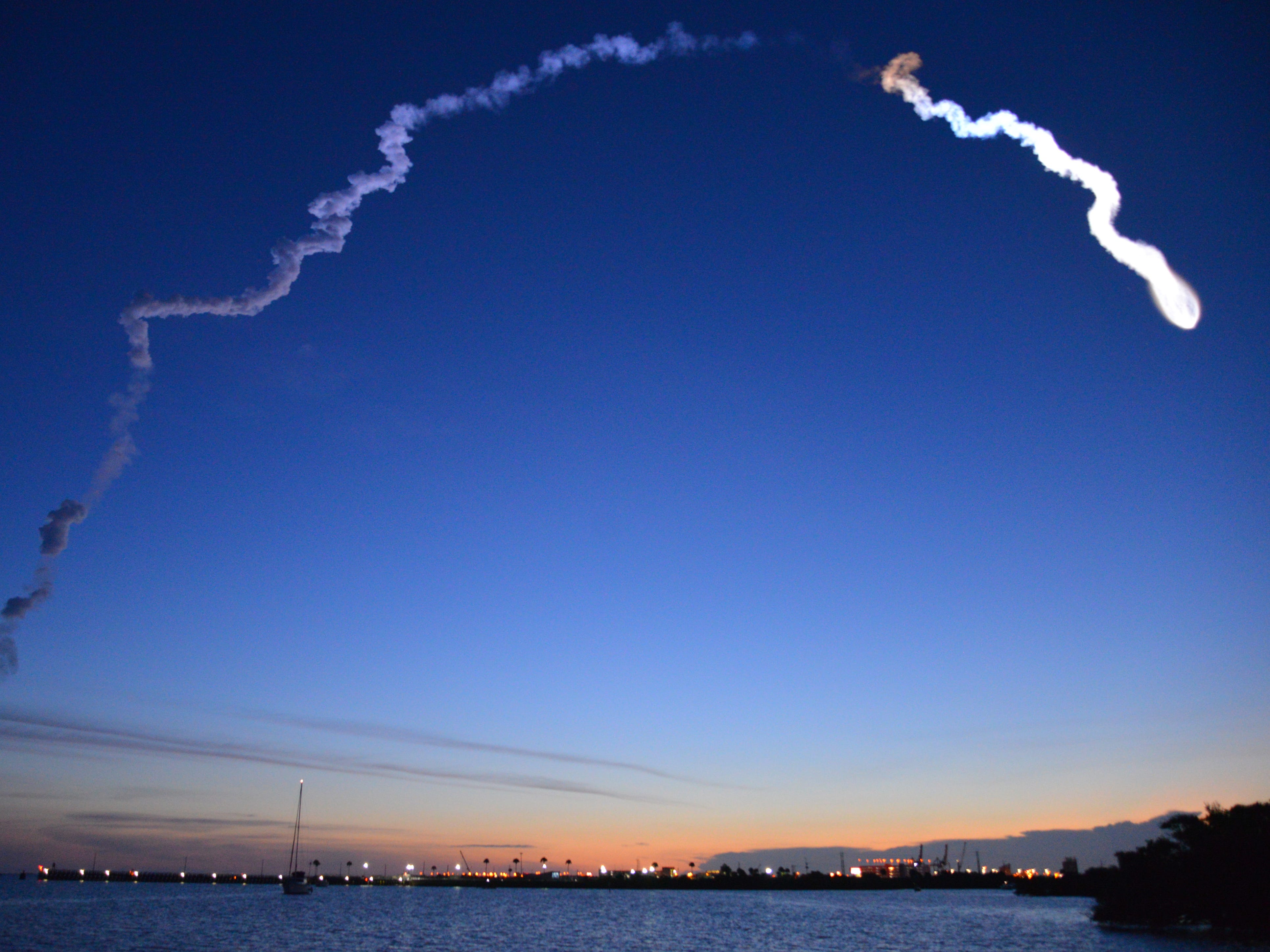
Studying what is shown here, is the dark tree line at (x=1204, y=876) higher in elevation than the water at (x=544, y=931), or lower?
higher

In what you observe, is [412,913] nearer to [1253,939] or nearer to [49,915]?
[49,915]

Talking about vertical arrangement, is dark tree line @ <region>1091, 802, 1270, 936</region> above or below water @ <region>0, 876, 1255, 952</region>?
above

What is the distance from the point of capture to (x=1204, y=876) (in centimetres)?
10100

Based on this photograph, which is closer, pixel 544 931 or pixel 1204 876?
pixel 1204 876

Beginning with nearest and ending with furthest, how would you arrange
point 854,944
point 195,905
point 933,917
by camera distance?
point 854,944 < point 933,917 < point 195,905

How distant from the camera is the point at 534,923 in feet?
502

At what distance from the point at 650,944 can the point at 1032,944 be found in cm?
4624

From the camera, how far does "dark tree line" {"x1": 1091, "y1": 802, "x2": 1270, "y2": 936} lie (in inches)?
3770

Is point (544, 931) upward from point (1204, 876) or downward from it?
downward

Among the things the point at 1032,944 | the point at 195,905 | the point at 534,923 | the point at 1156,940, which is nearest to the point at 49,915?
the point at 195,905

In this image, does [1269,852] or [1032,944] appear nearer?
[1269,852]

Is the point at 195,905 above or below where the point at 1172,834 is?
below

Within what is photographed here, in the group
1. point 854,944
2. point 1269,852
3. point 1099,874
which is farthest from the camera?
point 1099,874

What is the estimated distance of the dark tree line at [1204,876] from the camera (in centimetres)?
9575
